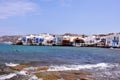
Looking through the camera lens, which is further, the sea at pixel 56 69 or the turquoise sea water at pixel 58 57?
the turquoise sea water at pixel 58 57

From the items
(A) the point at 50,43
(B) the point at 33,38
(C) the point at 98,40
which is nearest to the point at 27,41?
(B) the point at 33,38

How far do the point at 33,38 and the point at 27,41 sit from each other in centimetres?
577

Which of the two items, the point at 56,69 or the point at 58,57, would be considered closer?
the point at 56,69

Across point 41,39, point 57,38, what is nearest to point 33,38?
point 41,39

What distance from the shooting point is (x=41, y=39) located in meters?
163

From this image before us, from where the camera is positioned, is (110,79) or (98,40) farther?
(98,40)

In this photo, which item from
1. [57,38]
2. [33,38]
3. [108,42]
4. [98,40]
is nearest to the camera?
[108,42]

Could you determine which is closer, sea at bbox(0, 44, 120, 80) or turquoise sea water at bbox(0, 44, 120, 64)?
sea at bbox(0, 44, 120, 80)

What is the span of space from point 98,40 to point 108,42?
13.7 metres

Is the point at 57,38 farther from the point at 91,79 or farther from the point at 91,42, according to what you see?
the point at 91,79

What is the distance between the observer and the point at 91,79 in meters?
18.7

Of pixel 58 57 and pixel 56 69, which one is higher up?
pixel 56 69

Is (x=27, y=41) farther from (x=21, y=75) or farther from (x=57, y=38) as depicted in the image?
(x=21, y=75)

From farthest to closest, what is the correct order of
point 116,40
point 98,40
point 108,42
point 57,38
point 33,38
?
A: point 33,38 → point 57,38 → point 98,40 → point 108,42 → point 116,40
